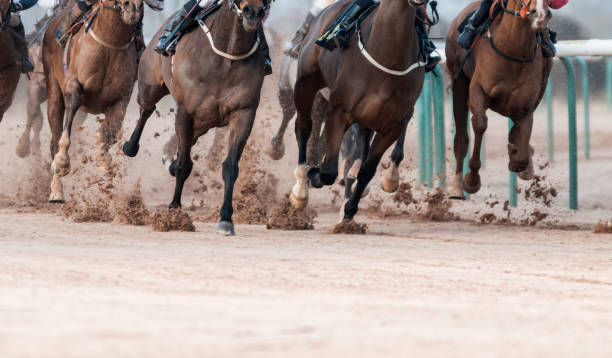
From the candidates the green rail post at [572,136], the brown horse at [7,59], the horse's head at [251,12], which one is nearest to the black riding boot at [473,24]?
the horse's head at [251,12]

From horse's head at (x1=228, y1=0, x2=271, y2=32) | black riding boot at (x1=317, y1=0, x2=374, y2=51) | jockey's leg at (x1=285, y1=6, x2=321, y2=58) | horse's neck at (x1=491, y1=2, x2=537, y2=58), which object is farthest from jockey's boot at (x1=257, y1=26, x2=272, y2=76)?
jockey's leg at (x1=285, y1=6, x2=321, y2=58)

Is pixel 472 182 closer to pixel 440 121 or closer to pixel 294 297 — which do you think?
pixel 440 121

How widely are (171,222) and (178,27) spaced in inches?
57.9

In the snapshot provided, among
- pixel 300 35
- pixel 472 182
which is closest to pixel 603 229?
pixel 472 182

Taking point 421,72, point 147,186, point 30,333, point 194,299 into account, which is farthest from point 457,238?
point 147,186

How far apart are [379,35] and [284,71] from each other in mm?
5102

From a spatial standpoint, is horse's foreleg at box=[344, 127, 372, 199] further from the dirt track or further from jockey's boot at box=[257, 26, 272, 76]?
the dirt track

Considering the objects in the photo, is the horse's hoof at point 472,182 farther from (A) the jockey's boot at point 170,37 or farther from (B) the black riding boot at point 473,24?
(A) the jockey's boot at point 170,37

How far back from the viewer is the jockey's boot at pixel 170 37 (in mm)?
8539

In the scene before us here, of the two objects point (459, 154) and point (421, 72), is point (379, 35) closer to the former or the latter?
point (421, 72)

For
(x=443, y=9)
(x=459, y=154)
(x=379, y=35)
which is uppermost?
(x=443, y=9)

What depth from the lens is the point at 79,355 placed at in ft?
10.1

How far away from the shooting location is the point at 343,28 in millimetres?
8273

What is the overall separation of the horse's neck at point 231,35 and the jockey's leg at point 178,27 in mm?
392
